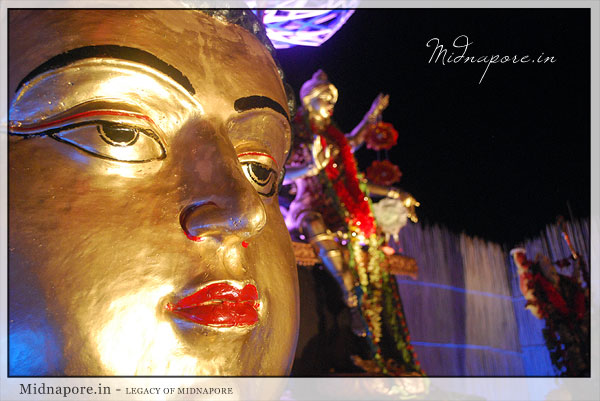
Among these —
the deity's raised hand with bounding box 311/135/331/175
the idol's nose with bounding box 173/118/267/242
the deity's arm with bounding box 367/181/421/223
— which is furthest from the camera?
the deity's arm with bounding box 367/181/421/223

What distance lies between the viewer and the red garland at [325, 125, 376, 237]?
13.3 feet

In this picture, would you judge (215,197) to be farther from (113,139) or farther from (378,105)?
(378,105)

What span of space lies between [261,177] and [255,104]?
0.24 metres

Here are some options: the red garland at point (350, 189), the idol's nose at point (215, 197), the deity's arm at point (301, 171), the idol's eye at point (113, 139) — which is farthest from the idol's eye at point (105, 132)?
the red garland at point (350, 189)

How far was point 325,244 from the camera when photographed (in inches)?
142

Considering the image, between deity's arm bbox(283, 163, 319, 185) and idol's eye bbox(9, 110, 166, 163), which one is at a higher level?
deity's arm bbox(283, 163, 319, 185)

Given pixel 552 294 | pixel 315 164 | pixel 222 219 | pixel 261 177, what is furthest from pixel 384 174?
pixel 222 219

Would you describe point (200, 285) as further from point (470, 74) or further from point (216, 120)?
point (470, 74)

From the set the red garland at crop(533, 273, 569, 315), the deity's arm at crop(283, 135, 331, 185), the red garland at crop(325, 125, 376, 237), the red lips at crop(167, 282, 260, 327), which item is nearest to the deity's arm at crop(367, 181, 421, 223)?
the red garland at crop(325, 125, 376, 237)

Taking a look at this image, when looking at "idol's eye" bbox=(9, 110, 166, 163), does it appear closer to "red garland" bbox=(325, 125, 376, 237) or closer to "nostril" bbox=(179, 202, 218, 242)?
"nostril" bbox=(179, 202, 218, 242)

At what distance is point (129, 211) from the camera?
3.57ft

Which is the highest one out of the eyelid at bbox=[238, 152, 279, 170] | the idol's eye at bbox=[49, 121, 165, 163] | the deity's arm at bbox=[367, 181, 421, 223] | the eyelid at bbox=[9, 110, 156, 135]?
the deity's arm at bbox=[367, 181, 421, 223]

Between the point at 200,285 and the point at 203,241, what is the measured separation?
0.10m

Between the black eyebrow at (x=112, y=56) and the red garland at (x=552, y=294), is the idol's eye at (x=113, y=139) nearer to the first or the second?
the black eyebrow at (x=112, y=56)
